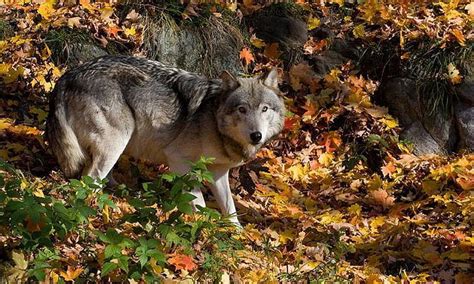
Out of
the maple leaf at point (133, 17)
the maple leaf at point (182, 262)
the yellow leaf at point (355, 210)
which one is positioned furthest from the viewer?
the maple leaf at point (133, 17)

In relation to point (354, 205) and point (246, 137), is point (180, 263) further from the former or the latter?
point (354, 205)

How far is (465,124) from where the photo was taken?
8.66m

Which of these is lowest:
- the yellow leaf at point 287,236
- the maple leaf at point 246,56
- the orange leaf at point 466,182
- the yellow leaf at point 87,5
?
the yellow leaf at point 287,236

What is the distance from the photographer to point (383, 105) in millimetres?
9086

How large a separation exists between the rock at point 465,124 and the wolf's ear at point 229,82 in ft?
11.1

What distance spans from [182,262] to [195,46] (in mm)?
4793

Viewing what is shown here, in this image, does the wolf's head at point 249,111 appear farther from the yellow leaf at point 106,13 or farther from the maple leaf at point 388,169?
the yellow leaf at point 106,13

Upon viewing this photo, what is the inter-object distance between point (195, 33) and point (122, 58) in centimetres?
257

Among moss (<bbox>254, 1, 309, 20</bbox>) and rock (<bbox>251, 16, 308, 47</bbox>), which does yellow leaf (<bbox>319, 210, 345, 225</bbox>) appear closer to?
rock (<bbox>251, 16, 308, 47</bbox>)

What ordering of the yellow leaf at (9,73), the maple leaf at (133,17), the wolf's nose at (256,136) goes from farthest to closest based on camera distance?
the maple leaf at (133,17) → the yellow leaf at (9,73) → the wolf's nose at (256,136)

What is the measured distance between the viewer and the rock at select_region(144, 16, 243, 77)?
9.23 metres

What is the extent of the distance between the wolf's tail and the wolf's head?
1.35m

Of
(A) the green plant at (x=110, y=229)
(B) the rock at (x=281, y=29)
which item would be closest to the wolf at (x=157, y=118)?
(A) the green plant at (x=110, y=229)

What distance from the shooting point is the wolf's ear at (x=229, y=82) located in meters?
6.68
